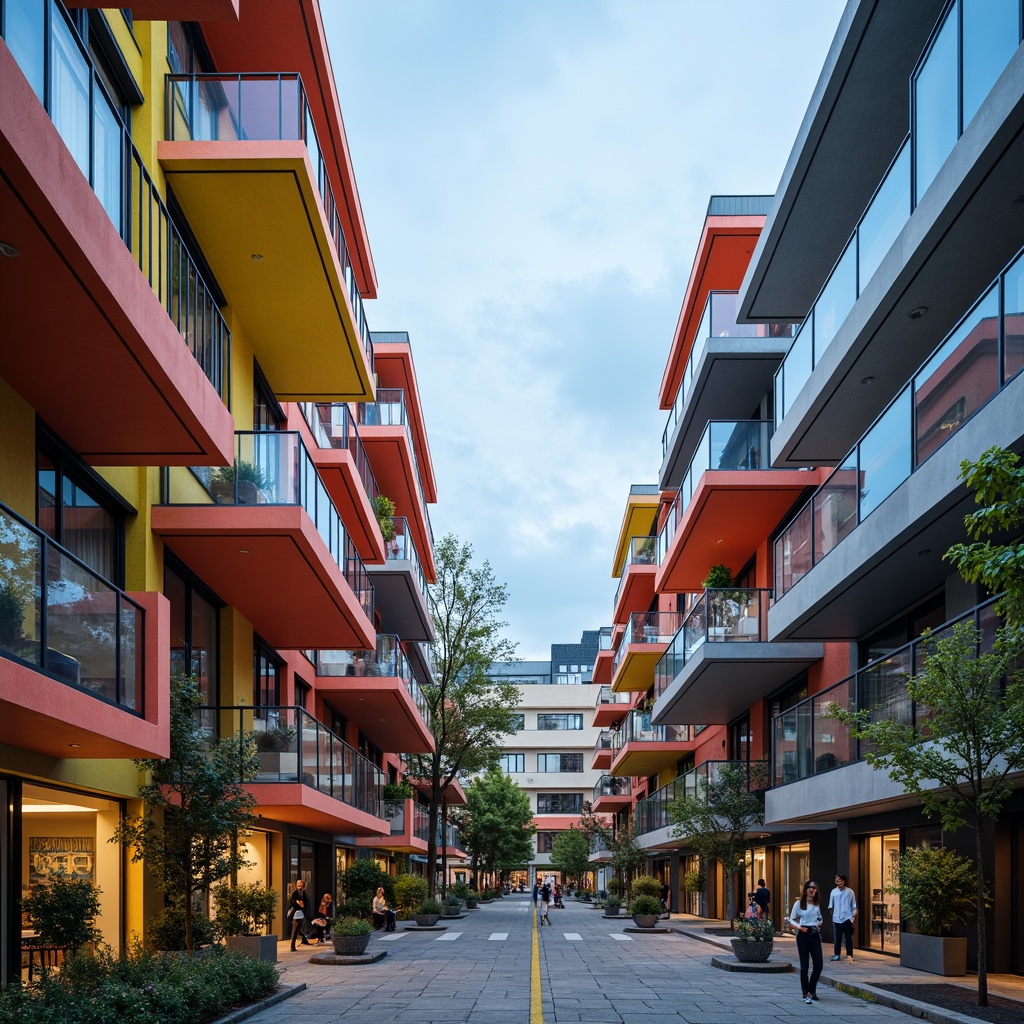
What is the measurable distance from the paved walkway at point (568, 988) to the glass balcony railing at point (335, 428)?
12.0 m

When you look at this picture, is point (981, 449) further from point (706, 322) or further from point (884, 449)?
point (706, 322)

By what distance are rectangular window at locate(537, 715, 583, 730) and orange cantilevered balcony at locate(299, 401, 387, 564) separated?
7232 cm

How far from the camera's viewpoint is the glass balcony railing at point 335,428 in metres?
29.0

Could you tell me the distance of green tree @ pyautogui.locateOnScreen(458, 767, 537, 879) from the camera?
247 ft

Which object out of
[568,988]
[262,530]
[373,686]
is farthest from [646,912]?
[262,530]

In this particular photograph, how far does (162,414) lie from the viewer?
1368 cm

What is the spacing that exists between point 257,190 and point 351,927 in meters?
14.0

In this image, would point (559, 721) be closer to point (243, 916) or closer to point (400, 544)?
point (400, 544)

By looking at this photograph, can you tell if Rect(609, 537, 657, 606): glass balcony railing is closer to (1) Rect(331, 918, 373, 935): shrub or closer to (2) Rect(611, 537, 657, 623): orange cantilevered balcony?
(2) Rect(611, 537, 657, 623): orange cantilevered balcony

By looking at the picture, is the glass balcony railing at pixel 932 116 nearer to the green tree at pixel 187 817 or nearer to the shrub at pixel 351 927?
the green tree at pixel 187 817

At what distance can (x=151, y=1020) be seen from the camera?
10.9 metres

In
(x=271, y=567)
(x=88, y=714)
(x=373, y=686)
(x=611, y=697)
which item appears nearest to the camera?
(x=88, y=714)

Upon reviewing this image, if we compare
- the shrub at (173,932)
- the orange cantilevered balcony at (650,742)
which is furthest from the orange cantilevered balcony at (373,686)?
the shrub at (173,932)

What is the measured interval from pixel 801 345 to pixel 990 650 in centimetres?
891
